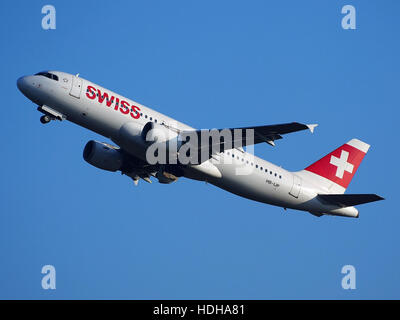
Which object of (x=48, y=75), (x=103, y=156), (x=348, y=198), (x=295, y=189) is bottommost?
(x=348, y=198)

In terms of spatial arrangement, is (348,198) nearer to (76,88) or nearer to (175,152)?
(175,152)

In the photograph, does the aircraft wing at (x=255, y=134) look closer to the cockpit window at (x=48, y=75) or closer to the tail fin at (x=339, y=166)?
the cockpit window at (x=48, y=75)

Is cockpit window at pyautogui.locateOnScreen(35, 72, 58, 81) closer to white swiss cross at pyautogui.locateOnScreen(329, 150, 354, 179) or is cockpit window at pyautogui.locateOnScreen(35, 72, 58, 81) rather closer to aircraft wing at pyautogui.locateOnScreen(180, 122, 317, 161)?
aircraft wing at pyautogui.locateOnScreen(180, 122, 317, 161)

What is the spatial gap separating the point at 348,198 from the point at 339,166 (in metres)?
5.22

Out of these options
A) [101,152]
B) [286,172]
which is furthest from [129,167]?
[286,172]

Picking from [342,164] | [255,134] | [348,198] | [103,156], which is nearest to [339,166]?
[342,164]

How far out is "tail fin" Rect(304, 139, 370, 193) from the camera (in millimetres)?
50125

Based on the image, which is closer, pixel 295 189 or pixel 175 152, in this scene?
pixel 175 152

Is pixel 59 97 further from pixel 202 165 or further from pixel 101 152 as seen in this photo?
pixel 202 165

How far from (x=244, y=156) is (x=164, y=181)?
17.6 ft

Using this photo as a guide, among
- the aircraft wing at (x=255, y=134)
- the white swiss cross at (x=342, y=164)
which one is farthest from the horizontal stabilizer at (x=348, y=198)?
the aircraft wing at (x=255, y=134)

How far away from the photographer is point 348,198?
152 ft

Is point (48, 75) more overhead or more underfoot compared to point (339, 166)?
more overhead

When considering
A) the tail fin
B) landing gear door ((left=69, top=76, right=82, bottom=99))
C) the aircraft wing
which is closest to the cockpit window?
landing gear door ((left=69, top=76, right=82, bottom=99))
